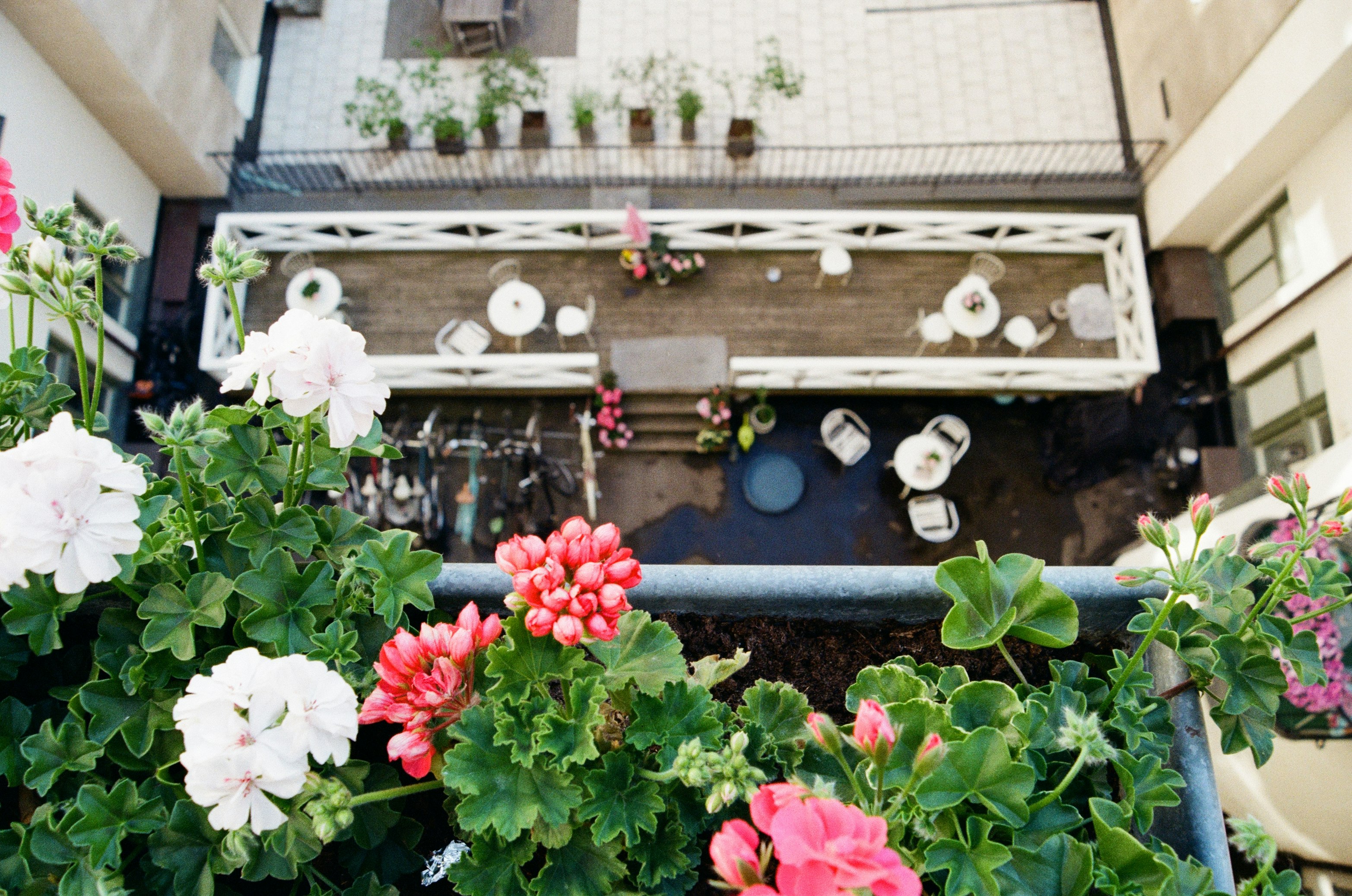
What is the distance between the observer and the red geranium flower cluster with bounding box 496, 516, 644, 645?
7.09ft

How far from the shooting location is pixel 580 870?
7.89ft

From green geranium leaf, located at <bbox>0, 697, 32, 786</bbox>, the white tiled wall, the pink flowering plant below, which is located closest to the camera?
the pink flowering plant below

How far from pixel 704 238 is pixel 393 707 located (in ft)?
28.3

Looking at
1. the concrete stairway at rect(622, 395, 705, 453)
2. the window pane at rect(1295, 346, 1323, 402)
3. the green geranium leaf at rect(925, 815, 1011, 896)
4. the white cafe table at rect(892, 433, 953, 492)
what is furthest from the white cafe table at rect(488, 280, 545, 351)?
the window pane at rect(1295, 346, 1323, 402)

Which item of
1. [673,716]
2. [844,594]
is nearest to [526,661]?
[673,716]

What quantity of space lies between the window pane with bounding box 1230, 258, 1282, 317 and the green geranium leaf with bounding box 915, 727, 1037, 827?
33.3 ft

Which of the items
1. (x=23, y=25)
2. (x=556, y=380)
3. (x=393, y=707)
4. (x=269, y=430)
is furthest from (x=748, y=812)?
(x=23, y=25)

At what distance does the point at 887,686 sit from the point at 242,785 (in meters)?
1.73

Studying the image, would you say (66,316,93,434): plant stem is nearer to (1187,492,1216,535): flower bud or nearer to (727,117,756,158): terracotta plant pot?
(1187,492,1216,535): flower bud

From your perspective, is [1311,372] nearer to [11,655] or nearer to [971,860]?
[971,860]

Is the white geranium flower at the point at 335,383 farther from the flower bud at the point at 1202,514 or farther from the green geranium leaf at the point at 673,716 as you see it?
the flower bud at the point at 1202,514

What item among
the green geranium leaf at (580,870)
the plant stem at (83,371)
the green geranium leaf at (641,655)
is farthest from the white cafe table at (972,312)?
the plant stem at (83,371)

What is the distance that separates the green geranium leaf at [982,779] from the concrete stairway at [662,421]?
26.5 ft

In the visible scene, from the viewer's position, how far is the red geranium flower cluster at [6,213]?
8.31 ft
